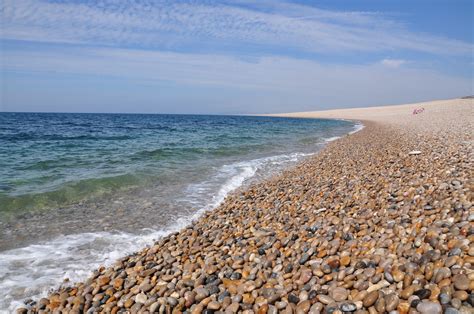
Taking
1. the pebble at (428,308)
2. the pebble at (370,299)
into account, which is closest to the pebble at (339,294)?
the pebble at (370,299)

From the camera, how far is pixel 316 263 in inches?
140

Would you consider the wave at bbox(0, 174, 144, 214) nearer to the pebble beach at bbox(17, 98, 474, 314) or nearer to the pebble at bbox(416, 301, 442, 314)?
the pebble beach at bbox(17, 98, 474, 314)

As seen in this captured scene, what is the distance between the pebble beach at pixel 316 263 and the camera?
9.12 feet

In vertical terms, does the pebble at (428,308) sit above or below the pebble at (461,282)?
below

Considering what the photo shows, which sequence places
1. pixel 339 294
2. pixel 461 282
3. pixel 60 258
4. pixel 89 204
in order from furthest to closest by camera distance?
pixel 89 204 → pixel 60 258 → pixel 339 294 → pixel 461 282

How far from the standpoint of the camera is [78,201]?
809 centimetres

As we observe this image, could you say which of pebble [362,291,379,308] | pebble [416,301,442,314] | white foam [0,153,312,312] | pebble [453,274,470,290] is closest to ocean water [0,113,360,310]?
white foam [0,153,312,312]

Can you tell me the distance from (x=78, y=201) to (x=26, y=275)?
12.6 ft

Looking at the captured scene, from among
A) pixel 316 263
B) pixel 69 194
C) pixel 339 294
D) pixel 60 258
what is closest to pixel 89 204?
pixel 69 194

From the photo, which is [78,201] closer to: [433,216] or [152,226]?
[152,226]

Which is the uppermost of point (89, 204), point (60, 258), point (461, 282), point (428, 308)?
point (461, 282)

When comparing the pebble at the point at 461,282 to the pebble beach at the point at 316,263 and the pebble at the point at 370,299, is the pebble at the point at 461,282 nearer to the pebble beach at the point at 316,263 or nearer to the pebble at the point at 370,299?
the pebble beach at the point at 316,263

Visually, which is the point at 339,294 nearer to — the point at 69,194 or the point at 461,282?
the point at 461,282

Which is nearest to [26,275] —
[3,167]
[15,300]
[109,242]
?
[15,300]
